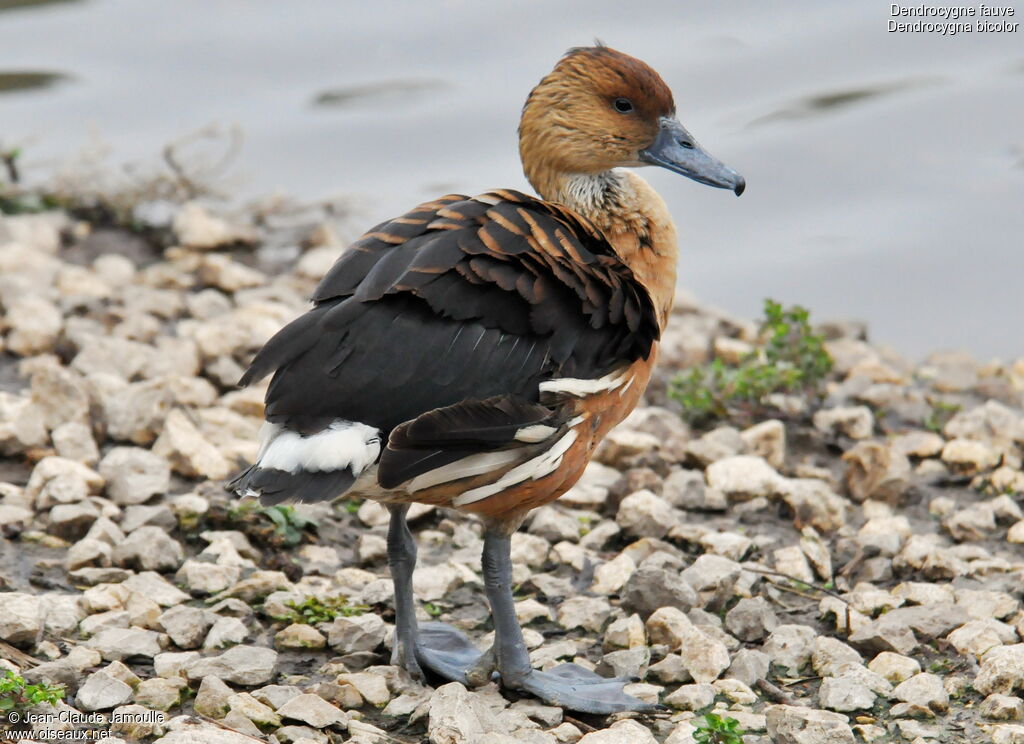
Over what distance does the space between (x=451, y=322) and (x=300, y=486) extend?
60 cm

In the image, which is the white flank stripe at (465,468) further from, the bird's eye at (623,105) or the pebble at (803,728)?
the bird's eye at (623,105)

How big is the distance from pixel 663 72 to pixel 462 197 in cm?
598

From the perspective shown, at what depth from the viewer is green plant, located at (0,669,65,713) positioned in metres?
3.13

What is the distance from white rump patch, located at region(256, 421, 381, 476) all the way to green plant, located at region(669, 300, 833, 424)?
2.41 meters

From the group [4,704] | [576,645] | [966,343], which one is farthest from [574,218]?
[966,343]

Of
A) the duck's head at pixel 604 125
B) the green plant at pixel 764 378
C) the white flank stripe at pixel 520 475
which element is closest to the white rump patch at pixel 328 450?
the white flank stripe at pixel 520 475

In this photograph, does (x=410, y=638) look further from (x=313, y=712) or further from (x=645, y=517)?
(x=645, y=517)

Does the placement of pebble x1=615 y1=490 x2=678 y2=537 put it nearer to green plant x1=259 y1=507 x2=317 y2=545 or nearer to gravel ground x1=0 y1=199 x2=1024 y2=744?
gravel ground x1=0 y1=199 x2=1024 y2=744

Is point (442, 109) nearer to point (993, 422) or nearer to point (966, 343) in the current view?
point (966, 343)

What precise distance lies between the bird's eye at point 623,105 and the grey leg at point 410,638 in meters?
1.60

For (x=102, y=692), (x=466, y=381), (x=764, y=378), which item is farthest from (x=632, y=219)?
(x=102, y=692)

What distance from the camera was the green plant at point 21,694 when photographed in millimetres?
3133

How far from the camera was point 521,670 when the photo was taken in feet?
12.3

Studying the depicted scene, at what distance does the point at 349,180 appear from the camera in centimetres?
899
